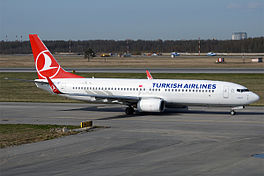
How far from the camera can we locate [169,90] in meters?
43.2

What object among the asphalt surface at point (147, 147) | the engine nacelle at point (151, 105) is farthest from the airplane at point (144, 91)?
the asphalt surface at point (147, 147)

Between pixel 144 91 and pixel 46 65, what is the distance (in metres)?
11.8

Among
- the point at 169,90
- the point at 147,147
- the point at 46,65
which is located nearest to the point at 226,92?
the point at 169,90

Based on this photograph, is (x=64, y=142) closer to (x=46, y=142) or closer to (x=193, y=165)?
(x=46, y=142)

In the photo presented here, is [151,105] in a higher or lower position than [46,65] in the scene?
lower

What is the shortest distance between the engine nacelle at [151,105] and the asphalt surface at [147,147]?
81cm

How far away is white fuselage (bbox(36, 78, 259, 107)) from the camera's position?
41.7 m

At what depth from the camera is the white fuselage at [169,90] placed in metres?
41.7

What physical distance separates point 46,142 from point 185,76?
189 ft

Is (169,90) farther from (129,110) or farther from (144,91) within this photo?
(129,110)

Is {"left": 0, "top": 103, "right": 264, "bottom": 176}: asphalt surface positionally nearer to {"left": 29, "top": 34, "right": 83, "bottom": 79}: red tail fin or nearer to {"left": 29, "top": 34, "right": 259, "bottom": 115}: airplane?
{"left": 29, "top": 34, "right": 259, "bottom": 115}: airplane

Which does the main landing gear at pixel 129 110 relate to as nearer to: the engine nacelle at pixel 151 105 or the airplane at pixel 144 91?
the airplane at pixel 144 91

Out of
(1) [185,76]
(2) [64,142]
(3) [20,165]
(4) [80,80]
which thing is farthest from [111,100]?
(1) [185,76]

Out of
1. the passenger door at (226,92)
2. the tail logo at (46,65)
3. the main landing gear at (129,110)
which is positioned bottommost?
the main landing gear at (129,110)
